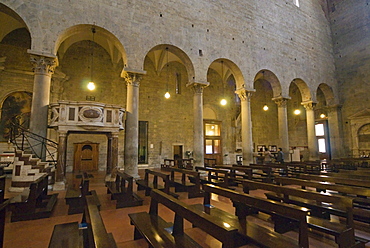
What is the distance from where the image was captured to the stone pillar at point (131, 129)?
865cm

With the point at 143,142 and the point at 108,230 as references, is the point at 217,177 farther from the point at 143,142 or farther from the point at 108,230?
the point at 143,142

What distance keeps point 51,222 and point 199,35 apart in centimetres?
984

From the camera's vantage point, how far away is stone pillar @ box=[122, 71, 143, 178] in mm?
8648

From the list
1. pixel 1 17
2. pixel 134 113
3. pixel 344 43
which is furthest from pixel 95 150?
pixel 344 43

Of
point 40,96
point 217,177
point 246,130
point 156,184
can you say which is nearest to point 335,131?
point 246,130

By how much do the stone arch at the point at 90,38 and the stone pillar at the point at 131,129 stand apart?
26.6 inches

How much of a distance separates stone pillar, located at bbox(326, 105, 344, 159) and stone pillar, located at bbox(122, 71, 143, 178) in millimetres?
14592

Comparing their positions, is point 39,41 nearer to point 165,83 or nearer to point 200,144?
point 200,144

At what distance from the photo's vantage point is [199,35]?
10734mm

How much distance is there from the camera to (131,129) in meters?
8.73

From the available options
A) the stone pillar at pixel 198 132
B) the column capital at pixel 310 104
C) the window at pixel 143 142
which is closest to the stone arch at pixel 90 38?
the stone pillar at pixel 198 132

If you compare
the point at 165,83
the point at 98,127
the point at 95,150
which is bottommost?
the point at 95,150

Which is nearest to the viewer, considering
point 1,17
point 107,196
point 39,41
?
point 107,196

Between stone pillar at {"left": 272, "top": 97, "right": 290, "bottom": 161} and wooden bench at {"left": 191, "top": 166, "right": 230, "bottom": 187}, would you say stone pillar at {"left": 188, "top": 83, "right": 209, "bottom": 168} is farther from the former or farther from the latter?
stone pillar at {"left": 272, "top": 97, "right": 290, "bottom": 161}
